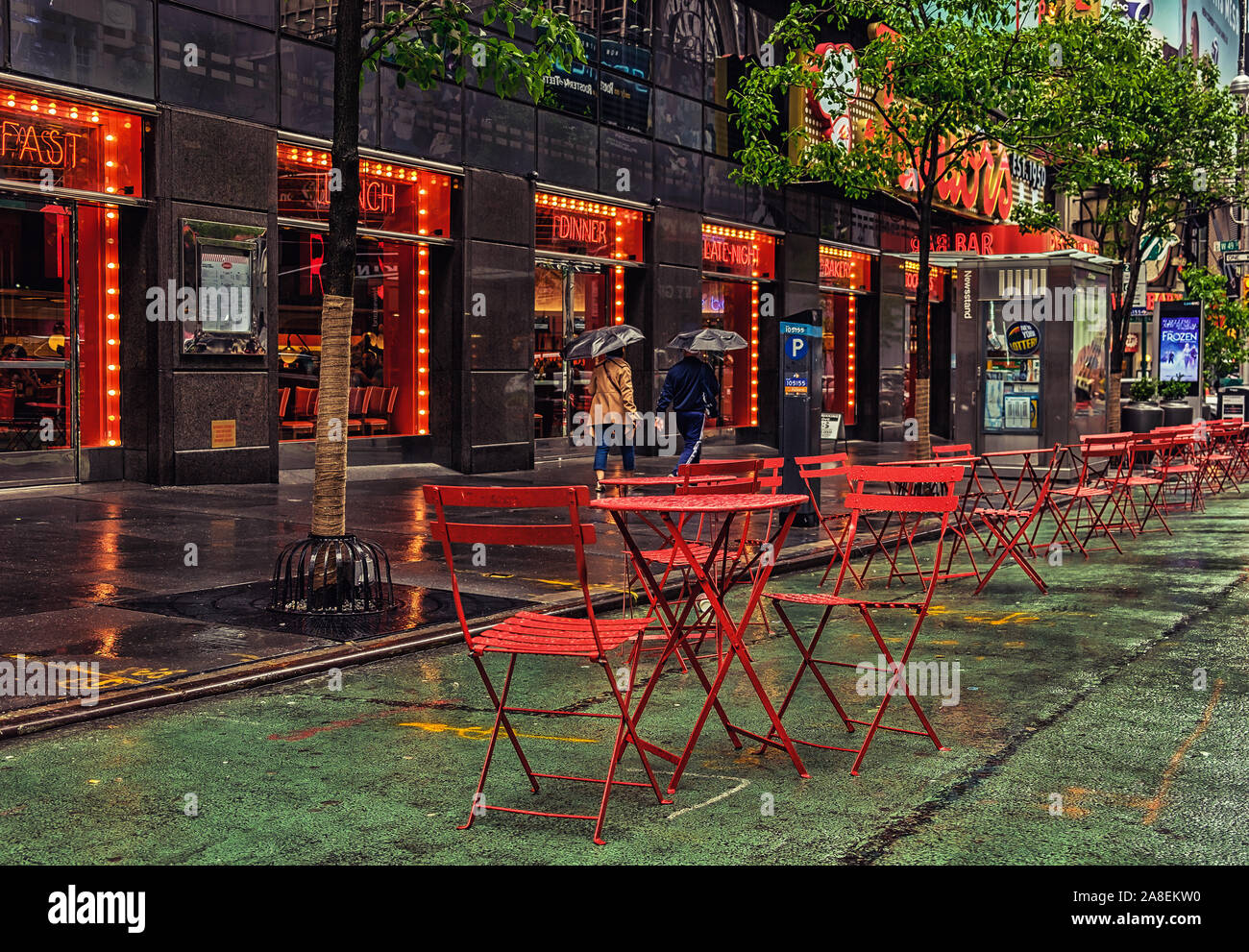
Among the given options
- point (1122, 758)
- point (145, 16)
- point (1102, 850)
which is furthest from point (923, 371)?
point (1102, 850)

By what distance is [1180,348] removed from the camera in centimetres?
3189

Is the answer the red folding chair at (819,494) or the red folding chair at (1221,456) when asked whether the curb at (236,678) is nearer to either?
the red folding chair at (819,494)

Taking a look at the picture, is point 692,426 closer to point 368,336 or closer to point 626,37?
point 368,336

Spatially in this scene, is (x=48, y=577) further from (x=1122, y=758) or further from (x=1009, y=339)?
(x=1009, y=339)

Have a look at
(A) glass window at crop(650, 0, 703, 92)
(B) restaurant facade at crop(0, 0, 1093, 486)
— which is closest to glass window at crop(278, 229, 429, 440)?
(B) restaurant facade at crop(0, 0, 1093, 486)

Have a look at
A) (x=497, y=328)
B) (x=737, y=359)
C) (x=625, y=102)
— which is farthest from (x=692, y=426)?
(x=737, y=359)

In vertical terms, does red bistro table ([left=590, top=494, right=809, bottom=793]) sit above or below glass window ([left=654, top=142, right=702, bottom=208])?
below

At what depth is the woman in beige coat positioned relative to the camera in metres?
16.6

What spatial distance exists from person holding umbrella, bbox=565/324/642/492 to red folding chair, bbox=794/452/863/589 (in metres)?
2.87

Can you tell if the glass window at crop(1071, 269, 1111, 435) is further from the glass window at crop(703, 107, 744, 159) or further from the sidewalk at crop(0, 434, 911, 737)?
the sidewalk at crop(0, 434, 911, 737)

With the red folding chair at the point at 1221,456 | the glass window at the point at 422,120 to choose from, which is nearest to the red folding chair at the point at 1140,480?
the red folding chair at the point at 1221,456

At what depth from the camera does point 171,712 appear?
6523 millimetres

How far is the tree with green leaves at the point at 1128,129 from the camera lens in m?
18.5

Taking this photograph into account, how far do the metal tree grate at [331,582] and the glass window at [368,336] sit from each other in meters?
8.16
